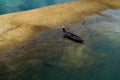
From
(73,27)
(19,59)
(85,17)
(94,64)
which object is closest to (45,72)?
(19,59)

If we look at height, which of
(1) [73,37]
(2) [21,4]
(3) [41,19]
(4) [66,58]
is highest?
(2) [21,4]

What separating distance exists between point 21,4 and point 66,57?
687 cm

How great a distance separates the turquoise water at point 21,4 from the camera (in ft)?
44.6

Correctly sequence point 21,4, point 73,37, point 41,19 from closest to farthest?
point 73,37
point 41,19
point 21,4

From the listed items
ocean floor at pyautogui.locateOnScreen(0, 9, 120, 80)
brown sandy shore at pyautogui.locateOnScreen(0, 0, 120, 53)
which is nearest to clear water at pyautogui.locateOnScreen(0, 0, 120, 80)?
ocean floor at pyautogui.locateOnScreen(0, 9, 120, 80)

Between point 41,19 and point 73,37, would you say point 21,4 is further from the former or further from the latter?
point 73,37

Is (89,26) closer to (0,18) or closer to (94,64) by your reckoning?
(94,64)

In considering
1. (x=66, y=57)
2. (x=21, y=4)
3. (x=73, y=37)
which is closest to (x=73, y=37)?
(x=73, y=37)

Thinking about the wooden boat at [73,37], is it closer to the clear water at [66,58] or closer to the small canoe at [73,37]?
the small canoe at [73,37]

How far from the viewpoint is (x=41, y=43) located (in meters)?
9.19

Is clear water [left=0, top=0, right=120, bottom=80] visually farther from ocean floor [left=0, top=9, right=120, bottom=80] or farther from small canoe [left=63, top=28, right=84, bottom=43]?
small canoe [left=63, top=28, right=84, bottom=43]

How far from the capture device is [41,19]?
11.3m

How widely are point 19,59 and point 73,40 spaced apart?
7.58 ft

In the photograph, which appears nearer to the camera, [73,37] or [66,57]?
[66,57]
